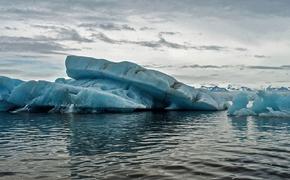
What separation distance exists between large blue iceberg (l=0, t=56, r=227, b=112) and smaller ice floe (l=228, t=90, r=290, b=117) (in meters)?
6.42

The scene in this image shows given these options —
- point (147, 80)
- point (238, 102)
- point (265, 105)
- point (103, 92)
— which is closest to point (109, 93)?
point (103, 92)

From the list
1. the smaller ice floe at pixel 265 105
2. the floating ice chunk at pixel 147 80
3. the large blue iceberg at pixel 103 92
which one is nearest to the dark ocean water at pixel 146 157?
the smaller ice floe at pixel 265 105

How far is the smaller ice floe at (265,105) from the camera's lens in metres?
31.2

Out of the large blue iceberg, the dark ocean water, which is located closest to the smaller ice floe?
the large blue iceberg

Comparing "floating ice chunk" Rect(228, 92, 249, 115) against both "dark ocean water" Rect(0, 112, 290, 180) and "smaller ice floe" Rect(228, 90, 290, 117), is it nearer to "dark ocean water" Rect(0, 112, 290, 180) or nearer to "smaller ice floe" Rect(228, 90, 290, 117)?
"smaller ice floe" Rect(228, 90, 290, 117)

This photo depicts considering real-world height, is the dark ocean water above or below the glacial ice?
below

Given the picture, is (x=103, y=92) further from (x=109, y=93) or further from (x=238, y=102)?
(x=238, y=102)

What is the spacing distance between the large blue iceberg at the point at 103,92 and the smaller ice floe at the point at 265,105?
6.42 metres

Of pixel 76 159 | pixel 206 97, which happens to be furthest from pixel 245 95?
pixel 76 159

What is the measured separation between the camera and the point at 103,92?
121 ft

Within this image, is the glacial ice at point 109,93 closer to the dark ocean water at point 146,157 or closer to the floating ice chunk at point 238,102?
the floating ice chunk at point 238,102

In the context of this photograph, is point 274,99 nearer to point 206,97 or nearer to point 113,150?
point 206,97

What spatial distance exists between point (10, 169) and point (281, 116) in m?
24.8

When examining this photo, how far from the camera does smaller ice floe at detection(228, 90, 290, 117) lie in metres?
31.2
